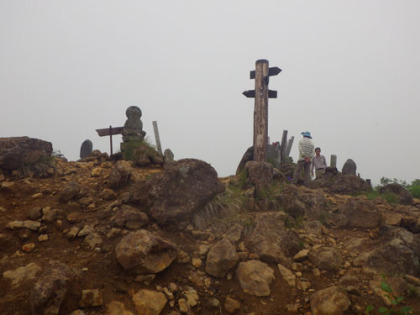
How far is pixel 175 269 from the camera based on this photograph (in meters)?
3.37

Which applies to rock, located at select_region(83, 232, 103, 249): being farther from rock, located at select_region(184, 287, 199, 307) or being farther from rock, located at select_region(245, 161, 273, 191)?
rock, located at select_region(245, 161, 273, 191)

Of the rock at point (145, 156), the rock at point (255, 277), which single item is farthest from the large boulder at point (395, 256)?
the rock at point (145, 156)

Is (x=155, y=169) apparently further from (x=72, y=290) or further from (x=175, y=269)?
(x=72, y=290)

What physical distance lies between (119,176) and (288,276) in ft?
11.1

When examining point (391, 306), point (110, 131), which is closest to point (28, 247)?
point (391, 306)

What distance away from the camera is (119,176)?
203 inches

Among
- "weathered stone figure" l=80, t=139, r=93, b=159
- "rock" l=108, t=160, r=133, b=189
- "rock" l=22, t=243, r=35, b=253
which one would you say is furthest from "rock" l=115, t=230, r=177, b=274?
"weathered stone figure" l=80, t=139, r=93, b=159

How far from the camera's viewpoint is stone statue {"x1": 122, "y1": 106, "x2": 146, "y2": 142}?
830 centimetres

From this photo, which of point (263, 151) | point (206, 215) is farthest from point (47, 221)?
point (263, 151)

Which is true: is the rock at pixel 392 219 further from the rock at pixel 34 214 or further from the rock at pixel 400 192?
the rock at pixel 34 214

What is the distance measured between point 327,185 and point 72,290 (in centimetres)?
725

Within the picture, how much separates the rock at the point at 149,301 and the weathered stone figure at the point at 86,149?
9382mm

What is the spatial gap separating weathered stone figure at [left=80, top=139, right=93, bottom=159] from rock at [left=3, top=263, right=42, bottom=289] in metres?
8.75

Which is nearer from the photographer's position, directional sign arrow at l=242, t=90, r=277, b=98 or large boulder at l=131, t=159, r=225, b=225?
large boulder at l=131, t=159, r=225, b=225
